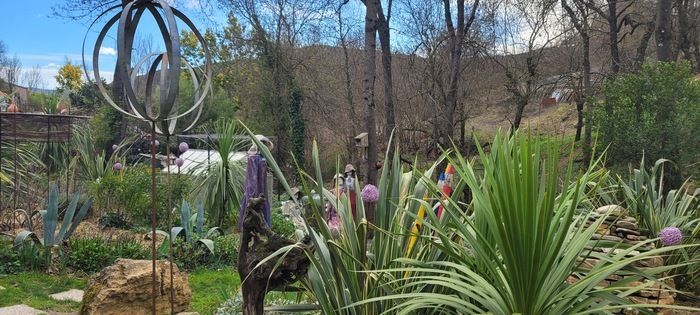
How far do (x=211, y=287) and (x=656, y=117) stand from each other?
19.5 ft

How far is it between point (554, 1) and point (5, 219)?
10698mm

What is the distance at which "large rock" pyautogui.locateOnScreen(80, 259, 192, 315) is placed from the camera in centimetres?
326

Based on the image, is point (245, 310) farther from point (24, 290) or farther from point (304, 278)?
point (24, 290)

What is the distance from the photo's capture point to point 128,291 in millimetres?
3338

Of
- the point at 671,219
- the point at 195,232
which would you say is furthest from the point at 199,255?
the point at 671,219

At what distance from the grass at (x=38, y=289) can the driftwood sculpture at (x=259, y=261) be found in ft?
7.37

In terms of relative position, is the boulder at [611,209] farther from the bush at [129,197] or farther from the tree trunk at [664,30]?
the tree trunk at [664,30]

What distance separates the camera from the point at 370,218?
2129 millimetres

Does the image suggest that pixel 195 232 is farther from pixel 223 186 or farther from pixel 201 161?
pixel 201 161

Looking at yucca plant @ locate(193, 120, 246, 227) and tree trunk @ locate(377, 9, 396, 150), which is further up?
tree trunk @ locate(377, 9, 396, 150)

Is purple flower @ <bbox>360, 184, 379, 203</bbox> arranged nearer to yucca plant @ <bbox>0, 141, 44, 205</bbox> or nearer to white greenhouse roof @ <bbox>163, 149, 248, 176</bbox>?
white greenhouse roof @ <bbox>163, 149, 248, 176</bbox>

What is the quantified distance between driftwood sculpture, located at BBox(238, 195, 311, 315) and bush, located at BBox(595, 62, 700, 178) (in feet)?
17.9

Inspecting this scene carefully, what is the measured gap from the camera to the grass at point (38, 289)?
150 inches

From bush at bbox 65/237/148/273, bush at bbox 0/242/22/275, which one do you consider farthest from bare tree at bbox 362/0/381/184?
bush at bbox 0/242/22/275
